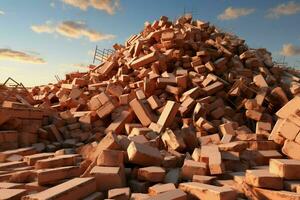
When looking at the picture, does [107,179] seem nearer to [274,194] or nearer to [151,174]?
[151,174]

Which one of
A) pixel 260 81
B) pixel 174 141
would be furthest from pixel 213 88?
pixel 174 141

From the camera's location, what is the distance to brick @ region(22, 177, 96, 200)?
15.6ft

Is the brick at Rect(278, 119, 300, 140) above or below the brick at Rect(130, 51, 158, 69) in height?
below

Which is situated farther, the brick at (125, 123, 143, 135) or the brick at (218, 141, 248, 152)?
the brick at (125, 123, 143, 135)

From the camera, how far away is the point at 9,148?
29.7 feet

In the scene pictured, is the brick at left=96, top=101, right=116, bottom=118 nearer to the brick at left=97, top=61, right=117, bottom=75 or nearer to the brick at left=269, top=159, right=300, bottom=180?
the brick at left=97, top=61, right=117, bottom=75

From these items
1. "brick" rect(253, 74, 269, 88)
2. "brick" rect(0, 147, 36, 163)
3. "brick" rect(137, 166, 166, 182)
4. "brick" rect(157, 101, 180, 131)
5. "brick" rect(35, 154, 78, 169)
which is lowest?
"brick" rect(137, 166, 166, 182)

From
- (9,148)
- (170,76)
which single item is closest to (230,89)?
(170,76)

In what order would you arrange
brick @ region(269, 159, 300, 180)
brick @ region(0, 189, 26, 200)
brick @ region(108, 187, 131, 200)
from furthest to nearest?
brick @ region(269, 159, 300, 180) < brick @ region(108, 187, 131, 200) < brick @ region(0, 189, 26, 200)

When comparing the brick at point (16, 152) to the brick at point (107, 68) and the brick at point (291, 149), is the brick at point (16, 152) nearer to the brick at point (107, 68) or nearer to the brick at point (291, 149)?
the brick at point (291, 149)

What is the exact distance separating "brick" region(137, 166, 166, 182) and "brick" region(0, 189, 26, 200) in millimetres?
1908

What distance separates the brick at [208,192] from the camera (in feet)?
16.3

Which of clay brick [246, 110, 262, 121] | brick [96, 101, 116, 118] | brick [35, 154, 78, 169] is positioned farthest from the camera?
brick [96, 101, 116, 118]

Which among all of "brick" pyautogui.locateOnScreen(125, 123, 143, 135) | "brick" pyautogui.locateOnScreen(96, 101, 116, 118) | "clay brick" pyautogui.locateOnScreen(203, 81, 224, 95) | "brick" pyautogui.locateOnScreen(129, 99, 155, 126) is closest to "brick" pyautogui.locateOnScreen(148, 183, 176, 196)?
"brick" pyautogui.locateOnScreen(125, 123, 143, 135)
